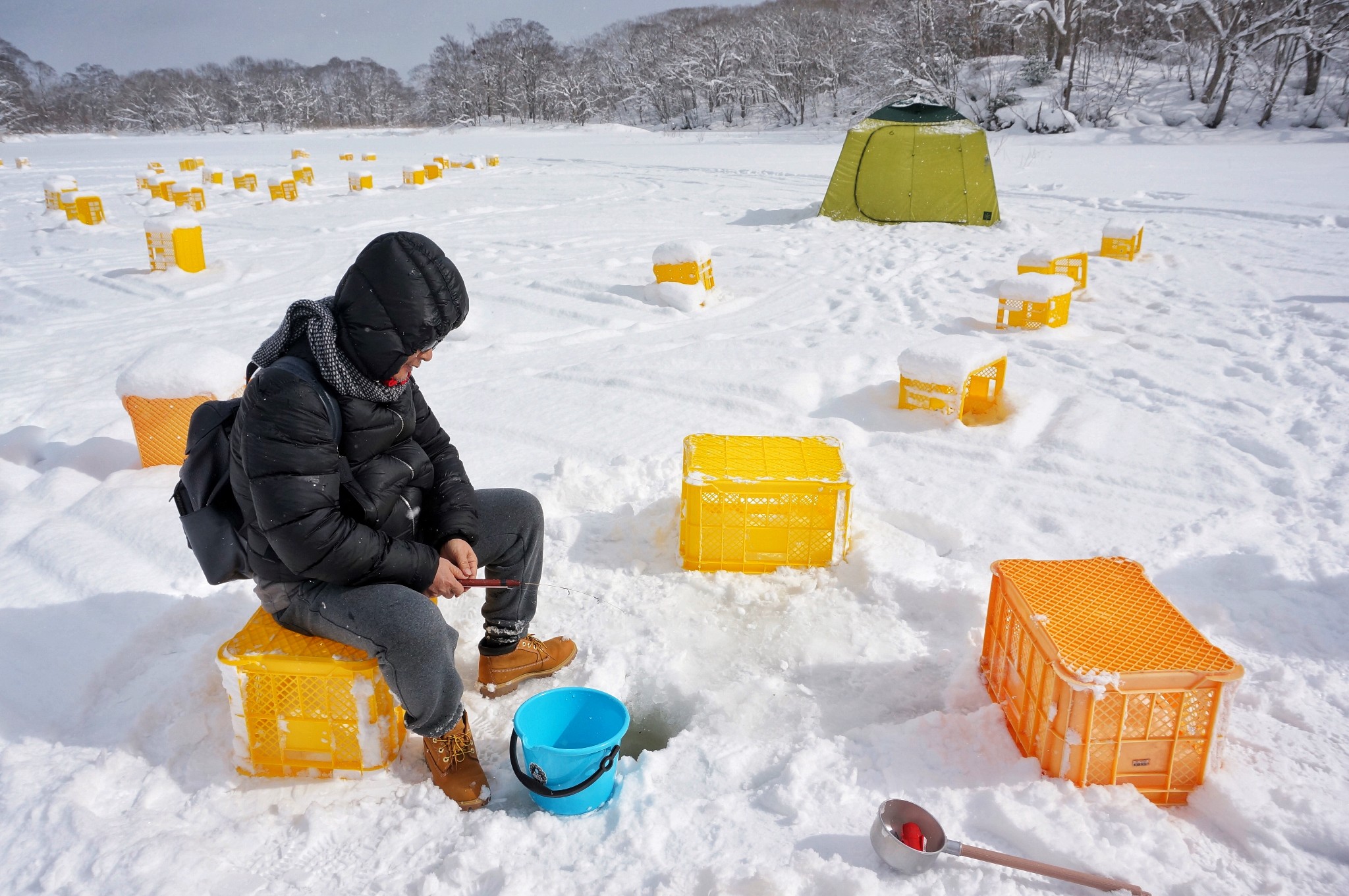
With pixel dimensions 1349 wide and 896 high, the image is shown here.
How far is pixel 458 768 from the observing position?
2059 millimetres

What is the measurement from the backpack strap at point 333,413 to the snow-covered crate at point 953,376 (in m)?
3.13

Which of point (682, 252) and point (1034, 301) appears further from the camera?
point (682, 252)

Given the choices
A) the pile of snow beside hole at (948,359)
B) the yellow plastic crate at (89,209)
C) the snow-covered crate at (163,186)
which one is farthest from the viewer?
the snow-covered crate at (163,186)

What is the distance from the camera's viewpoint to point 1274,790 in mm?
1933

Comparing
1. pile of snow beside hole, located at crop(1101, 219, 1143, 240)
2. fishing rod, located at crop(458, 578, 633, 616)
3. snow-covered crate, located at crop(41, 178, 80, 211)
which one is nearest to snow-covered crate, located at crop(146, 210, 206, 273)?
snow-covered crate, located at crop(41, 178, 80, 211)

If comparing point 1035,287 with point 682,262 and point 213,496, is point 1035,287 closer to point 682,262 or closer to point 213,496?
point 682,262

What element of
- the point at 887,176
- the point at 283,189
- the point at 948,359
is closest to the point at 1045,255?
the point at 948,359

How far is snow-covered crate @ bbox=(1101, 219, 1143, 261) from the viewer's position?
309 inches

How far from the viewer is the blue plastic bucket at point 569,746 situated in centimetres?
192

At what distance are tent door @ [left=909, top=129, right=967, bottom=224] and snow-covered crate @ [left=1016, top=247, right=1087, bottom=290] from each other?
3554 millimetres

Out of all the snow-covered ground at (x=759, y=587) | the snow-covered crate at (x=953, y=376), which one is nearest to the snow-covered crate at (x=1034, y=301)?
the snow-covered ground at (x=759, y=587)

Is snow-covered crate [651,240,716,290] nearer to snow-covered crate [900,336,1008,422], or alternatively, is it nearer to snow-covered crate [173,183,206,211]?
snow-covered crate [900,336,1008,422]

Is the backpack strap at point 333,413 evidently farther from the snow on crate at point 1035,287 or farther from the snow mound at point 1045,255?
the snow mound at point 1045,255

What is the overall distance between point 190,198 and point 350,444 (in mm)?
14555
